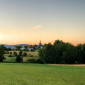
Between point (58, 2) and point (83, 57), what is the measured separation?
100 ft

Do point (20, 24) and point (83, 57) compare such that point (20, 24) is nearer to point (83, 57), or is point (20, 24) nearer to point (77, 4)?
point (77, 4)

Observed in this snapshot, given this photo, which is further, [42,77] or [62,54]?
[62,54]

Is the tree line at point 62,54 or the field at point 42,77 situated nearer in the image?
the field at point 42,77

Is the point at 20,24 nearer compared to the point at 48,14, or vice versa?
the point at 48,14

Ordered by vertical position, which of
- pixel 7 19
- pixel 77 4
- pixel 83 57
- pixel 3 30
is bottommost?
pixel 83 57

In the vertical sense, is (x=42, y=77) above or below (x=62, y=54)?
below

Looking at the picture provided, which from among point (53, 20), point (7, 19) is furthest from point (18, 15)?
point (53, 20)

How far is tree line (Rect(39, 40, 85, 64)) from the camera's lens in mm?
47750

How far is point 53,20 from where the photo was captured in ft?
106

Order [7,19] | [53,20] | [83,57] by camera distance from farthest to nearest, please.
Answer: [83,57]
[53,20]
[7,19]

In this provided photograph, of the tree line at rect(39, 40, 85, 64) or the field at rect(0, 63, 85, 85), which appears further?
the tree line at rect(39, 40, 85, 64)

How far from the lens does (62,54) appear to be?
51062 millimetres

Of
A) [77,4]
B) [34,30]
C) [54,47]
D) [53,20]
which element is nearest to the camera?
[77,4]

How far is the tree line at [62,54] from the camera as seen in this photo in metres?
47.8
